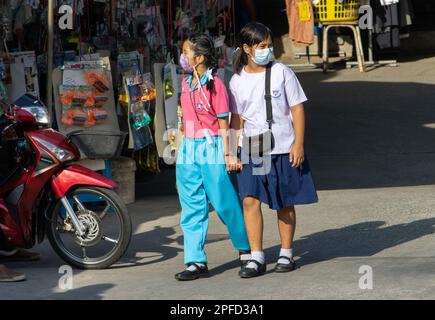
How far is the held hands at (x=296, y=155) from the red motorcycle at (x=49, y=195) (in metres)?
1.14

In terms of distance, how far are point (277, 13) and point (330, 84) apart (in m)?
2.46

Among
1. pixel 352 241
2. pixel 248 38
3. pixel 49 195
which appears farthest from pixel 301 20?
pixel 49 195

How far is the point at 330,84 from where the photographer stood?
15188 millimetres

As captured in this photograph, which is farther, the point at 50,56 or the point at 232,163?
the point at 50,56

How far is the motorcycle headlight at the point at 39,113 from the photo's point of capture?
→ 7.28 metres

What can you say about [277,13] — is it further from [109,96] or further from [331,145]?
[109,96]

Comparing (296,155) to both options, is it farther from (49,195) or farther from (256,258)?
(49,195)

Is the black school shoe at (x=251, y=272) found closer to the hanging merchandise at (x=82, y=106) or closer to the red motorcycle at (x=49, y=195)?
the red motorcycle at (x=49, y=195)

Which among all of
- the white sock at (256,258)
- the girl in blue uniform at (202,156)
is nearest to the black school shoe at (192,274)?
the girl in blue uniform at (202,156)

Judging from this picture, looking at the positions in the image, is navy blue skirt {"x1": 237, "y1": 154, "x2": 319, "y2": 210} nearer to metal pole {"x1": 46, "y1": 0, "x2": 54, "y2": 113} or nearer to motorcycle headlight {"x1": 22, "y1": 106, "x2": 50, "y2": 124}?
motorcycle headlight {"x1": 22, "y1": 106, "x2": 50, "y2": 124}

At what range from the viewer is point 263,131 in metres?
6.96

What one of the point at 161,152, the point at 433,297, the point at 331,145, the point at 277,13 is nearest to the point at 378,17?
the point at 277,13

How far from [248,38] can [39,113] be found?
1482 mm
